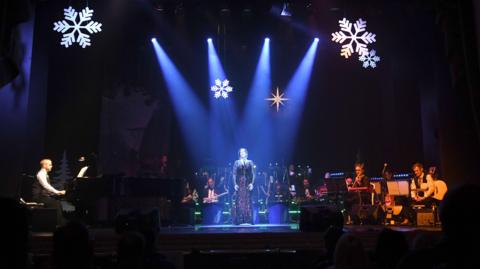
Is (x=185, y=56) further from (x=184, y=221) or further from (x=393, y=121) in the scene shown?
(x=393, y=121)

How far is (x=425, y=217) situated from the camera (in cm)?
1073

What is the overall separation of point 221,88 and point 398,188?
5.82 metres

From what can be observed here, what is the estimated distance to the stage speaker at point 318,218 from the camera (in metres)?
7.55

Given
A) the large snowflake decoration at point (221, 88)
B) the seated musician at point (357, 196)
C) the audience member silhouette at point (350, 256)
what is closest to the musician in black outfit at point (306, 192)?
the seated musician at point (357, 196)

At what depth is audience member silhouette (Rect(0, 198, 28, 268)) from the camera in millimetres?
1412

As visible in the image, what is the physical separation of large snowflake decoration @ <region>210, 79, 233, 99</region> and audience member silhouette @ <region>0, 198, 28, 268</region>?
12.6 meters

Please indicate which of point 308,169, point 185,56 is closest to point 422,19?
point 308,169

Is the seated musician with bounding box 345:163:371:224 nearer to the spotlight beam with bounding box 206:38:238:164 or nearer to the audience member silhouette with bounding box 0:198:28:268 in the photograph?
the spotlight beam with bounding box 206:38:238:164

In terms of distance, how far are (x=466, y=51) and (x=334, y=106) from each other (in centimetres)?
870

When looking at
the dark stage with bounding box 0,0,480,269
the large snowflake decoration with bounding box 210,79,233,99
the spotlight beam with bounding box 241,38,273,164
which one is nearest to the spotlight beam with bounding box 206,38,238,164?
the dark stage with bounding box 0,0,480,269

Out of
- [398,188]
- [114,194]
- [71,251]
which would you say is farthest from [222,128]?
[71,251]

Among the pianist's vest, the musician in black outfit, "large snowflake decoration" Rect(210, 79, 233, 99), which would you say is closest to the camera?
the pianist's vest

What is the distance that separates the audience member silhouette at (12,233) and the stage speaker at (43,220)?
28.0ft

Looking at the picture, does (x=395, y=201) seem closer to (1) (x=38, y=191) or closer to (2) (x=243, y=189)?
(2) (x=243, y=189)
